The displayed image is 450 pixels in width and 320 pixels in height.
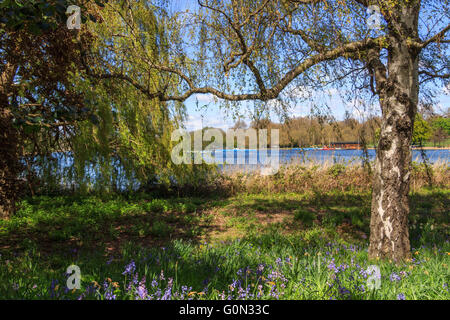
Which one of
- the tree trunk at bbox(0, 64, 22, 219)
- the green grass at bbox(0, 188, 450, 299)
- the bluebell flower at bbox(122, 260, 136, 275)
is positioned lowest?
the green grass at bbox(0, 188, 450, 299)

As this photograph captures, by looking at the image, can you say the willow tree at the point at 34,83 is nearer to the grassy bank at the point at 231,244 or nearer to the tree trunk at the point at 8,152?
the tree trunk at the point at 8,152

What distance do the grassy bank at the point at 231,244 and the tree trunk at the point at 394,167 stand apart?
26 centimetres

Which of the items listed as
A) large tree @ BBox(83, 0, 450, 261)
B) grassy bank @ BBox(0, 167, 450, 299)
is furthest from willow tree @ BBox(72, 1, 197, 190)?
large tree @ BBox(83, 0, 450, 261)

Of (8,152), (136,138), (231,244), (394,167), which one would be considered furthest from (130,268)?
(136,138)

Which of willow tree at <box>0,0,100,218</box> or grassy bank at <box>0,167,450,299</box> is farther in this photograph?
willow tree at <box>0,0,100,218</box>

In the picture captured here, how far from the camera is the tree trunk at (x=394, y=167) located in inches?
168

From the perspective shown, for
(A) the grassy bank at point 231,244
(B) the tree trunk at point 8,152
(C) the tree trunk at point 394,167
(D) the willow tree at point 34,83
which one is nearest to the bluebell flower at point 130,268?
(A) the grassy bank at point 231,244

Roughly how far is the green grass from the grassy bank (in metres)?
0.02

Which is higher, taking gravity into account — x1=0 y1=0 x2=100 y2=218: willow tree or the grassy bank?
x1=0 y1=0 x2=100 y2=218: willow tree

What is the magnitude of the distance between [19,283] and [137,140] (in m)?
7.08

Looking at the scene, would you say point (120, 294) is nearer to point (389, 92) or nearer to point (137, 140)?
point (389, 92)

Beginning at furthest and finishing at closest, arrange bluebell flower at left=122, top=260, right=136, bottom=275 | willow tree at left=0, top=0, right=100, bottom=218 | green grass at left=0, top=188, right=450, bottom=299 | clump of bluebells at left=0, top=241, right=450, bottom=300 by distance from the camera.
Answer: willow tree at left=0, top=0, right=100, bottom=218, bluebell flower at left=122, top=260, right=136, bottom=275, green grass at left=0, top=188, right=450, bottom=299, clump of bluebells at left=0, top=241, right=450, bottom=300

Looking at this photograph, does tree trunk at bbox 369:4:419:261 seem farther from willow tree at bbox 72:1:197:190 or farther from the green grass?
willow tree at bbox 72:1:197:190

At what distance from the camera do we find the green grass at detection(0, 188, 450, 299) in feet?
8.46
